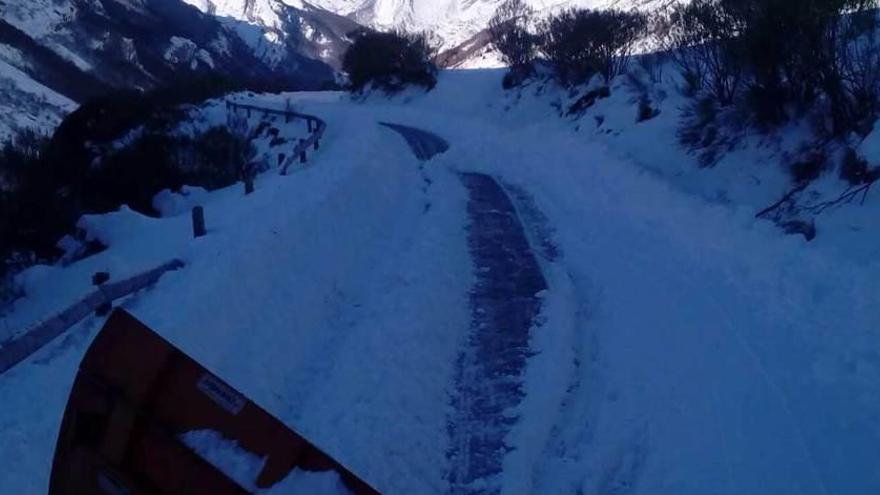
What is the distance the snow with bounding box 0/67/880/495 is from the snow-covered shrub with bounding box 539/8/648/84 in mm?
18547

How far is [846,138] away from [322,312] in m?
8.10

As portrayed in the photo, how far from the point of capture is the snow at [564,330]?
589 cm

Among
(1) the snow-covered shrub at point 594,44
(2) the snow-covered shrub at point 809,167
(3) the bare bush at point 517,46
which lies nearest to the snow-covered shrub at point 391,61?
Result: (3) the bare bush at point 517,46

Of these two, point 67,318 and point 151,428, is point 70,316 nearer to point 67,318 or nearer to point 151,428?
point 67,318

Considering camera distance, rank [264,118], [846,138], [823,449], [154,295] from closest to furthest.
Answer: [823,449] → [154,295] → [846,138] → [264,118]

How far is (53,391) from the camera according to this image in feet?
22.7

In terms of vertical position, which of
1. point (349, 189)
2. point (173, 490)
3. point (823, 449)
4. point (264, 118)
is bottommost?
point (264, 118)

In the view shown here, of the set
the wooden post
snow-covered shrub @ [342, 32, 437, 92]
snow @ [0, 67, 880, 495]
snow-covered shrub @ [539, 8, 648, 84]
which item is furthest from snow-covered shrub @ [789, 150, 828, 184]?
snow-covered shrub @ [342, 32, 437, 92]

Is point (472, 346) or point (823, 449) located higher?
point (823, 449)

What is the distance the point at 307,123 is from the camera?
32844mm

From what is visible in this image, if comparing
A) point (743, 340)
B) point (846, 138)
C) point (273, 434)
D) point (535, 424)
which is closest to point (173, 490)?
point (273, 434)

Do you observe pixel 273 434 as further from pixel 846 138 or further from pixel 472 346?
pixel 846 138

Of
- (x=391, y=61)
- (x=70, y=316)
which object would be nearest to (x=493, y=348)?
(x=70, y=316)

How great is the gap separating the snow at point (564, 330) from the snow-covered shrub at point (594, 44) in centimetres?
1855
